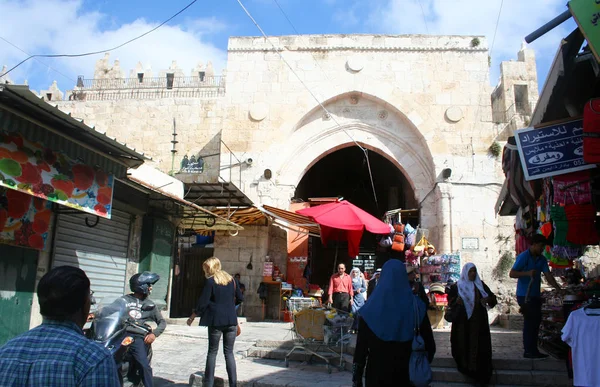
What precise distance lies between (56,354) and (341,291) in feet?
26.9

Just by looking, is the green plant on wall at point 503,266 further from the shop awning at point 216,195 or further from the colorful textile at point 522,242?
the shop awning at point 216,195

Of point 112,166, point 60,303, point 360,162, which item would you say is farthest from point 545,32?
point 360,162

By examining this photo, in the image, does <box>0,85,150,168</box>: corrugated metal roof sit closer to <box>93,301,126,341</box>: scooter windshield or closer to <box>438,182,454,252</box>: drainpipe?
<box>93,301,126,341</box>: scooter windshield

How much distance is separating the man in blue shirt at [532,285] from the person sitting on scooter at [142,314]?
4491mm

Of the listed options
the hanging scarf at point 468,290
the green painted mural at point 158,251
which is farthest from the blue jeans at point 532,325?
the green painted mural at point 158,251

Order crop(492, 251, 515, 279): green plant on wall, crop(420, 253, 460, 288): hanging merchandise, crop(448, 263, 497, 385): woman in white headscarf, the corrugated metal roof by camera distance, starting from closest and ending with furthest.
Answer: the corrugated metal roof < crop(448, 263, 497, 385): woman in white headscarf < crop(420, 253, 460, 288): hanging merchandise < crop(492, 251, 515, 279): green plant on wall

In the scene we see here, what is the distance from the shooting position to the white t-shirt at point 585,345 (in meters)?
4.44

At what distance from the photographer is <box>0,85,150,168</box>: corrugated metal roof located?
496 centimetres

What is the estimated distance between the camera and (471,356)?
5.59 metres

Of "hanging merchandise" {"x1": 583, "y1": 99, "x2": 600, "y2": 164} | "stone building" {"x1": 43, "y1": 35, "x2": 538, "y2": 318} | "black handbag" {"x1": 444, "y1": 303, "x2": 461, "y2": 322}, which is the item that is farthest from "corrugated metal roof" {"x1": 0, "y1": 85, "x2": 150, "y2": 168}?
"stone building" {"x1": 43, "y1": 35, "x2": 538, "y2": 318}

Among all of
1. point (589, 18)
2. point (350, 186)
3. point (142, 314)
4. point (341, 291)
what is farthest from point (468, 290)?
point (350, 186)

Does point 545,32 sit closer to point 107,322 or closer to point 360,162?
point 107,322

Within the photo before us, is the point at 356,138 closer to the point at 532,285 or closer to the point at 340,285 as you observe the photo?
the point at 340,285

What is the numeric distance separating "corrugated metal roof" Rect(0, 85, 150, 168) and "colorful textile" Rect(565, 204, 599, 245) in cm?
557
